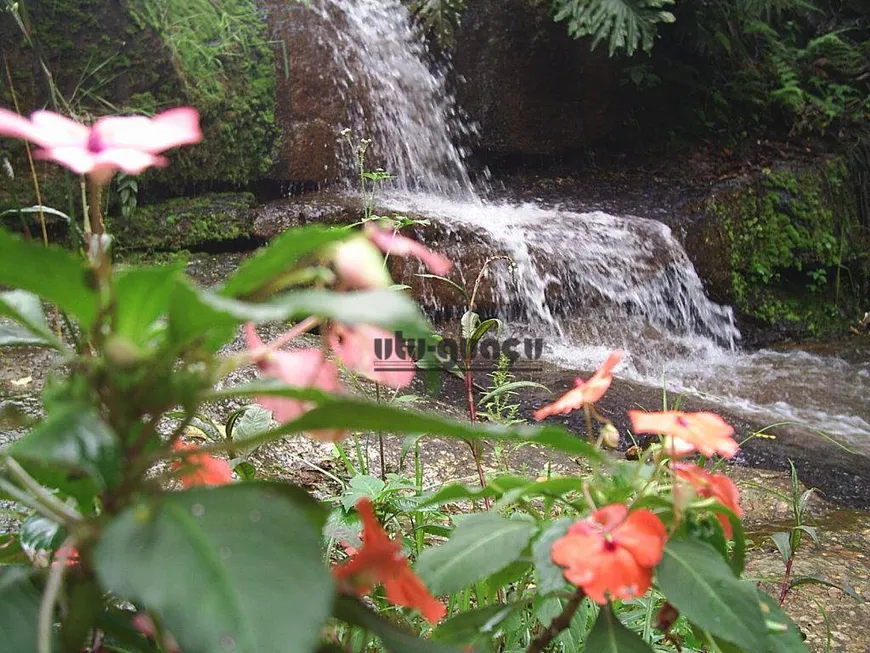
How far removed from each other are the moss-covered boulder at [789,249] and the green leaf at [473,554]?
423 centimetres

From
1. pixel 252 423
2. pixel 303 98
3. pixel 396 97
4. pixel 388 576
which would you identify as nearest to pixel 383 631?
pixel 388 576

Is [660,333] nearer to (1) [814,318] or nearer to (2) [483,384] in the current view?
(1) [814,318]

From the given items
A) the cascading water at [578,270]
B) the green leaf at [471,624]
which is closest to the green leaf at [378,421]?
the green leaf at [471,624]

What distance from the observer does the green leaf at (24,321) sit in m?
0.35

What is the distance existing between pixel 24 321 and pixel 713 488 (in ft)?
1.46

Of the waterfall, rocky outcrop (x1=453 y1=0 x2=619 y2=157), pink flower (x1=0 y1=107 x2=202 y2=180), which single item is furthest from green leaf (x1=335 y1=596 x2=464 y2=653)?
rocky outcrop (x1=453 y1=0 x2=619 y2=157)

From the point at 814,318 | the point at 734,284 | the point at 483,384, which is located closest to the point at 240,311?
the point at 483,384

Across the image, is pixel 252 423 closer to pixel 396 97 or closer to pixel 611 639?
pixel 611 639

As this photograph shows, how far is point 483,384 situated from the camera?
2.75m

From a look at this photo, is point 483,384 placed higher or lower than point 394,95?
lower

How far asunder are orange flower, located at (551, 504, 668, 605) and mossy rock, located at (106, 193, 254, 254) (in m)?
3.31

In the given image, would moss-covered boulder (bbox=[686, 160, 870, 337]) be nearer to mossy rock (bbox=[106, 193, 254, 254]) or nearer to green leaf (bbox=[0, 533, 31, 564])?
mossy rock (bbox=[106, 193, 254, 254])

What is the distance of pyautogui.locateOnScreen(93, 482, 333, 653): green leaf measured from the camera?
26 cm

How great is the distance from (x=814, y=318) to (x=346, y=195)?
3258 mm
